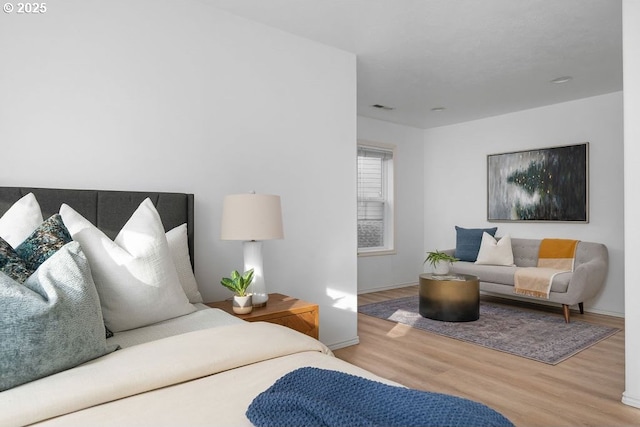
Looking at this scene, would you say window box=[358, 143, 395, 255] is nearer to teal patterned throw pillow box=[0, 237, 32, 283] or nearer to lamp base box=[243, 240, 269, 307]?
lamp base box=[243, 240, 269, 307]

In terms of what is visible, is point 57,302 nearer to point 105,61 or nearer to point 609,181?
point 105,61

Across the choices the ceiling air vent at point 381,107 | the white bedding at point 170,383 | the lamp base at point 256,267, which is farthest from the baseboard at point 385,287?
the white bedding at point 170,383

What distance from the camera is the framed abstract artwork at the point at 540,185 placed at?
16.4 feet

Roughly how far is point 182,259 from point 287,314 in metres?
0.72

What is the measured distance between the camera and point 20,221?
71.7 inches

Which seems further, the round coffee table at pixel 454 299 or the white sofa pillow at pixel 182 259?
the round coffee table at pixel 454 299

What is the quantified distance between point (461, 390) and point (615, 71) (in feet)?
11.6

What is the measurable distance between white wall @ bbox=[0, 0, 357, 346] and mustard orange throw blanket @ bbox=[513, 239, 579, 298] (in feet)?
7.30

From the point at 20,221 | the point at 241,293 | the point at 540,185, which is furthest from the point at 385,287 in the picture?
the point at 20,221

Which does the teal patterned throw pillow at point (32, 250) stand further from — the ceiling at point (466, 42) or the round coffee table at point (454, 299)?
the round coffee table at point (454, 299)

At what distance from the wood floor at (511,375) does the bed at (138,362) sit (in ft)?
5.03

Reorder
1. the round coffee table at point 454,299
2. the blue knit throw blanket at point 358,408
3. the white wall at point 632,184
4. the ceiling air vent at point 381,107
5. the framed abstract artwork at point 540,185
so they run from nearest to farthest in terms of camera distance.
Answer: the blue knit throw blanket at point 358,408 → the white wall at point 632,184 → the round coffee table at point 454,299 → the framed abstract artwork at point 540,185 → the ceiling air vent at point 381,107

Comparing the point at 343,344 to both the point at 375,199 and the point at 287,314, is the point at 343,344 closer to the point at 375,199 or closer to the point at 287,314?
the point at 287,314

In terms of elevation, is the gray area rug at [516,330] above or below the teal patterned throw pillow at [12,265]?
below
